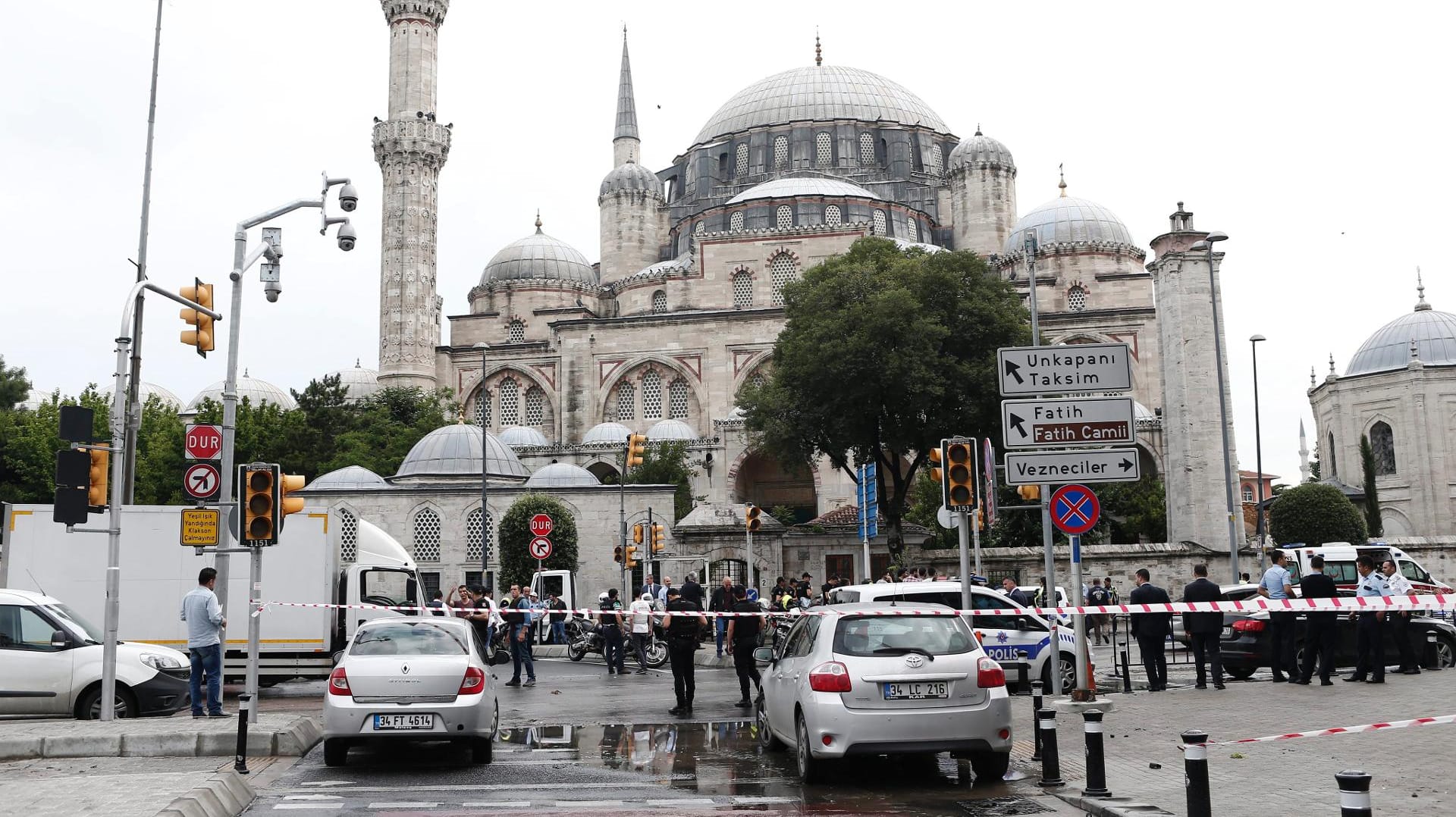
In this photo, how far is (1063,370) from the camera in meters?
13.3

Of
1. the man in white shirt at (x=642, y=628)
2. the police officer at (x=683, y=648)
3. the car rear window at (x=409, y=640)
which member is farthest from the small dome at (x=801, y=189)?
the car rear window at (x=409, y=640)

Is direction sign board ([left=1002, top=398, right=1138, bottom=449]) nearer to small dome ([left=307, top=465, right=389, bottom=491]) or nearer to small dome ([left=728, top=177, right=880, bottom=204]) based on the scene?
small dome ([left=307, top=465, right=389, bottom=491])

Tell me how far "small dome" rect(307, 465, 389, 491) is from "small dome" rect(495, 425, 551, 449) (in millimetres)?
13526

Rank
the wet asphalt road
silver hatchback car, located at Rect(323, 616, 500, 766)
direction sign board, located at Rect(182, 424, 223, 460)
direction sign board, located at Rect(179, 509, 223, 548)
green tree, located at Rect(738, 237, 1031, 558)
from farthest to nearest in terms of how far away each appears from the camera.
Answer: green tree, located at Rect(738, 237, 1031, 558), direction sign board, located at Rect(182, 424, 223, 460), direction sign board, located at Rect(179, 509, 223, 548), silver hatchback car, located at Rect(323, 616, 500, 766), the wet asphalt road

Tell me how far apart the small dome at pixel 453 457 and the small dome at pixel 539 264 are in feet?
79.1

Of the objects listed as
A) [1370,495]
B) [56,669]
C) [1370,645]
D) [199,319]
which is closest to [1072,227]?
[1370,495]

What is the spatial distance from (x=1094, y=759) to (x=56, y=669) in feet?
32.2

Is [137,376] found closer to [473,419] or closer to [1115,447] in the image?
[1115,447]

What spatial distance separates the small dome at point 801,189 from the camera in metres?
64.8

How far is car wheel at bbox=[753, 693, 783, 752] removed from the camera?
10.8 meters

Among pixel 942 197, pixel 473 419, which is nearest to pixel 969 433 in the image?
pixel 473 419

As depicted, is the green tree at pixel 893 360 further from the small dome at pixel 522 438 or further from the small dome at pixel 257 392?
the small dome at pixel 257 392

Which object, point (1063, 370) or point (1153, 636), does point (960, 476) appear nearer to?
point (1063, 370)

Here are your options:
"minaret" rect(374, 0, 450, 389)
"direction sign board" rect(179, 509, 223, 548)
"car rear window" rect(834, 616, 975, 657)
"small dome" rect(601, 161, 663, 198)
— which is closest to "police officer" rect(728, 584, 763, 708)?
"car rear window" rect(834, 616, 975, 657)
